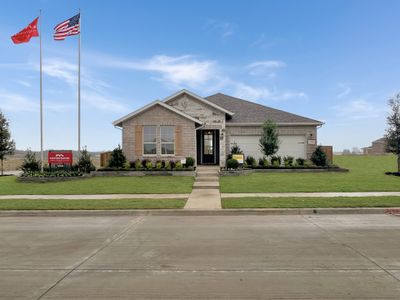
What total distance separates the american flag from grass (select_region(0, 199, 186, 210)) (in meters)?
14.0

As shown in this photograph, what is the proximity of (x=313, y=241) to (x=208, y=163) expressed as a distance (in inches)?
740

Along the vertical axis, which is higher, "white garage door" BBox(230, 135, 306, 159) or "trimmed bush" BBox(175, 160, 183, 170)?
"white garage door" BBox(230, 135, 306, 159)

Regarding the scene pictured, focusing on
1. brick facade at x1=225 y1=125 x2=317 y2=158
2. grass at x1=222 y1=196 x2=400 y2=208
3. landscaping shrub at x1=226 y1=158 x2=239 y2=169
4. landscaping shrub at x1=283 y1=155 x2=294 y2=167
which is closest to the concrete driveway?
grass at x1=222 y1=196 x2=400 y2=208

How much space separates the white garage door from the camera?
85.8 feet

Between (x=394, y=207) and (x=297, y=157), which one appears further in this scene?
(x=297, y=157)

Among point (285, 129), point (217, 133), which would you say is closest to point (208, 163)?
point (217, 133)

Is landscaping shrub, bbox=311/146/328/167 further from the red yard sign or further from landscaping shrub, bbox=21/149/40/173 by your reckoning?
landscaping shrub, bbox=21/149/40/173

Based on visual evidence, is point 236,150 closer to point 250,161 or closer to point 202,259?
point 250,161

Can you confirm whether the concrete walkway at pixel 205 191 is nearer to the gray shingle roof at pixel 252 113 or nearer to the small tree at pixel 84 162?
the gray shingle roof at pixel 252 113

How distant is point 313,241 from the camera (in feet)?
23.6

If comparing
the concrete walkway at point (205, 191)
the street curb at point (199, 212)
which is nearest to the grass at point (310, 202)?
the street curb at point (199, 212)

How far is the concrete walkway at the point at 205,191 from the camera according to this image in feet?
39.1

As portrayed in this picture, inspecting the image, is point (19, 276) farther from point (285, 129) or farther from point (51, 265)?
point (285, 129)

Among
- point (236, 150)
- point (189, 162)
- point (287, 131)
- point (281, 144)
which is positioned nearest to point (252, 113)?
point (287, 131)
